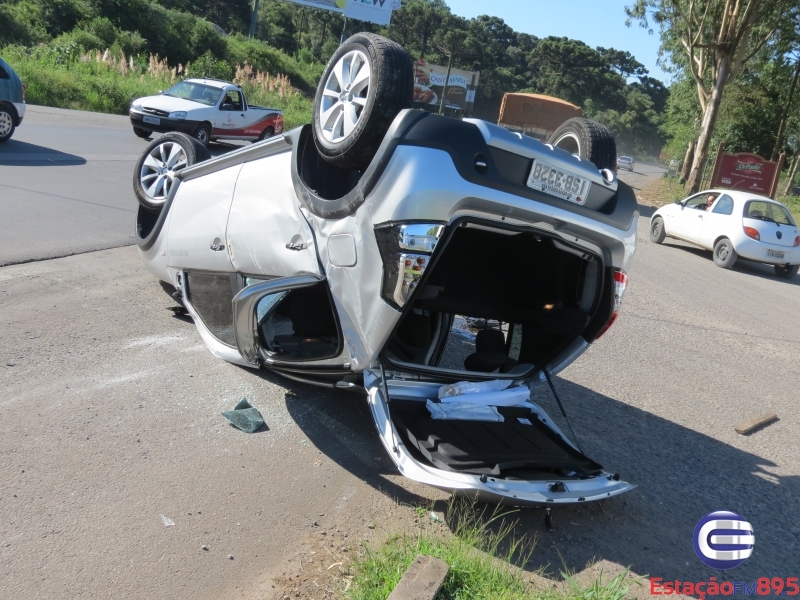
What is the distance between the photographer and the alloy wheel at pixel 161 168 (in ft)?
22.3

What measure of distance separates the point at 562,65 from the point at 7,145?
8617cm

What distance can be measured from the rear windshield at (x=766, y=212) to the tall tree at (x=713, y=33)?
13389 millimetres

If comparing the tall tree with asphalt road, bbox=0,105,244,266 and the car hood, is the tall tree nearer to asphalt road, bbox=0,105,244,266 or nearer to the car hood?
the car hood

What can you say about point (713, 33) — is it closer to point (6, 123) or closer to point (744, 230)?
point (744, 230)

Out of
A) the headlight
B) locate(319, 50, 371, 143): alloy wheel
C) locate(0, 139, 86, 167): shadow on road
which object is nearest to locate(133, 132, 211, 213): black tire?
locate(319, 50, 371, 143): alloy wheel

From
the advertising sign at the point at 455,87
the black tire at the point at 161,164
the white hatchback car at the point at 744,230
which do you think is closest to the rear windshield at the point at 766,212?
the white hatchback car at the point at 744,230

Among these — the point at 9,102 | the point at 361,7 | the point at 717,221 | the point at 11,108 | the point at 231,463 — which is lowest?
the point at 231,463

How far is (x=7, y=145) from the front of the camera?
13750 millimetres

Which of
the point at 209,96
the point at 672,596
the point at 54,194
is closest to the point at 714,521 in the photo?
the point at 672,596

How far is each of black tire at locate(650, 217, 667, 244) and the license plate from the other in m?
14.7

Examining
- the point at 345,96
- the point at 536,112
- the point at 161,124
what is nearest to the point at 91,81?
the point at 161,124

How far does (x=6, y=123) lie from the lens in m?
13.8

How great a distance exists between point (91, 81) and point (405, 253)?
2676cm

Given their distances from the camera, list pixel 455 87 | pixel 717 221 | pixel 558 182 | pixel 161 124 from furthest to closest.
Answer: pixel 455 87
pixel 161 124
pixel 717 221
pixel 558 182
